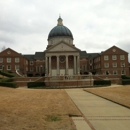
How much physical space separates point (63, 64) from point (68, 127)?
62971mm

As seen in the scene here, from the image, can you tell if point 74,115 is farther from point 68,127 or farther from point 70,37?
point 70,37

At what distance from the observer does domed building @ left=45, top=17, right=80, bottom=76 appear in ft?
213

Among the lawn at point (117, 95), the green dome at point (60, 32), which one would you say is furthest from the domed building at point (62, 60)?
the lawn at point (117, 95)

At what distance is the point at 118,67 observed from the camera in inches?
2896

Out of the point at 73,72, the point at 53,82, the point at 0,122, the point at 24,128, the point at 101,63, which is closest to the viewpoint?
the point at 24,128

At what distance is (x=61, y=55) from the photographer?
65438mm

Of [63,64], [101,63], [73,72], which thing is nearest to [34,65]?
[63,64]

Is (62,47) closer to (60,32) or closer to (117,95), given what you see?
(60,32)

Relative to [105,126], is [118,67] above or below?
above

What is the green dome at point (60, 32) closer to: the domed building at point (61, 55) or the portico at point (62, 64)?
the domed building at point (61, 55)

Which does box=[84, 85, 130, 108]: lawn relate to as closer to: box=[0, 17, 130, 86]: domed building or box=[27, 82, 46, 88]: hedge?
box=[27, 82, 46, 88]: hedge

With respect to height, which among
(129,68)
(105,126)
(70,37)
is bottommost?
(105,126)

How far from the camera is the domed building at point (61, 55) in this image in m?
64.9

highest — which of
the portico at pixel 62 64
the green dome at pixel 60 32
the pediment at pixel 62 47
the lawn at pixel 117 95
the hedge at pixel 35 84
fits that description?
the green dome at pixel 60 32
